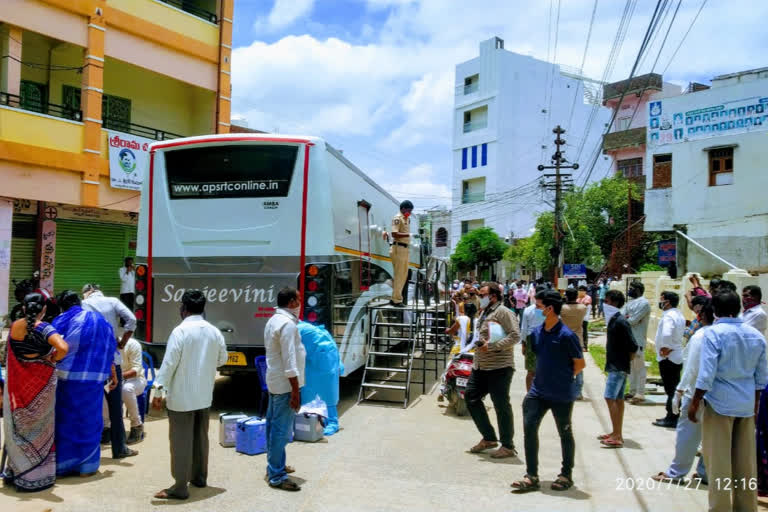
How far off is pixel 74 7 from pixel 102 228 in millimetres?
6090

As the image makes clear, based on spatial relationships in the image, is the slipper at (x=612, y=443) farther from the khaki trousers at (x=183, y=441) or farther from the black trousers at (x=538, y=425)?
the khaki trousers at (x=183, y=441)

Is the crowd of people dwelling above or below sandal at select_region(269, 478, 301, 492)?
above

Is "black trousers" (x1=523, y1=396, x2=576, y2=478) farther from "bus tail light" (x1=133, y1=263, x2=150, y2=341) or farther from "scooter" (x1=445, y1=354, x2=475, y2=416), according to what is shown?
"bus tail light" (x1=133, y1=263, x2=150, y2=341)

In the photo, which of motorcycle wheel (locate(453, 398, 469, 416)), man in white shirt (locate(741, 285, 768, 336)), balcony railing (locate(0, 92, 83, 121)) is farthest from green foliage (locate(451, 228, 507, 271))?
man in white shirt (locate(741, 285, 768, 336))

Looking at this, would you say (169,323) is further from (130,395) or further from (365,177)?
(365,177)

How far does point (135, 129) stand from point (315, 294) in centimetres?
1344

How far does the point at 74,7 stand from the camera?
15242 millimetres

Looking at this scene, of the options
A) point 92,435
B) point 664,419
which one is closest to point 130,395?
point 92,435

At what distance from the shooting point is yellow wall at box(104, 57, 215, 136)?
17.9 m

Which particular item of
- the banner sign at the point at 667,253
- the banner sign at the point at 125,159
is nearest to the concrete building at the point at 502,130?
the banner sign at the point at 667,253

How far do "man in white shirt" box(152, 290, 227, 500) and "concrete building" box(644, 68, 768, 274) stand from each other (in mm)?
16803

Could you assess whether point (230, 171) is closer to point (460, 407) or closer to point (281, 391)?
point (281, 391)

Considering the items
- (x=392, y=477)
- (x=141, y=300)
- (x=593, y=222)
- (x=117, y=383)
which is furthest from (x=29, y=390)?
(x=593, y=222)

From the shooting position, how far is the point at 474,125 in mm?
53156
